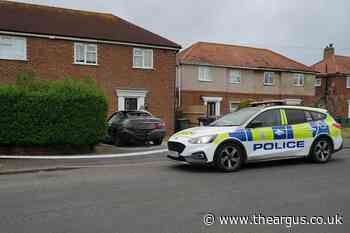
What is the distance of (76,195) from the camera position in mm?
5816

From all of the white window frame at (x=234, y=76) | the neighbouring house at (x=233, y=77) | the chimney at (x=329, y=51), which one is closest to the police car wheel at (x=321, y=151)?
the neighbouring house at (x=233, y=77)

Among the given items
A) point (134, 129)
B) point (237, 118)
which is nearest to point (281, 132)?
point (237, 118)

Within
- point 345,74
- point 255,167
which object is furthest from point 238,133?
point 345,74

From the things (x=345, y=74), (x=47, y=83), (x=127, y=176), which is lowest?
(x=127, y=176)

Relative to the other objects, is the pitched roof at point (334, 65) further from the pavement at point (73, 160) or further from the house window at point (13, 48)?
the pavement at point (73, 160)

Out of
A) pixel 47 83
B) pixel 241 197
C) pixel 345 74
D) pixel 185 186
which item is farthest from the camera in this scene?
pixel 345 74

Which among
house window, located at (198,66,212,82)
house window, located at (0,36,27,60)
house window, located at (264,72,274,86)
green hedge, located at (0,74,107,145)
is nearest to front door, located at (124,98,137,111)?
house window, located at (0,36,27,60)

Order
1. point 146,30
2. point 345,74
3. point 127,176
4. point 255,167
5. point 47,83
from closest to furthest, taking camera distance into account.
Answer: point 127,176, point 255,167, point 47,83, point 146,30, point 345,74

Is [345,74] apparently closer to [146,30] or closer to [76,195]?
[146,30]

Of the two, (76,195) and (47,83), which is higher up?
(47,83)

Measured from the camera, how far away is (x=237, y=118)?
850 cm

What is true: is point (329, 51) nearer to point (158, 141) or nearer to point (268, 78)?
point (268, 78)

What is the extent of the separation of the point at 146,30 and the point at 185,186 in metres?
18.4

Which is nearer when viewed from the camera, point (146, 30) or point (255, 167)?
point (255, 167)
